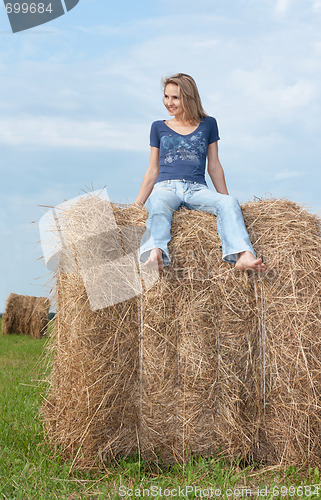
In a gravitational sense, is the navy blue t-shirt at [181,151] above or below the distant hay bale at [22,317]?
above

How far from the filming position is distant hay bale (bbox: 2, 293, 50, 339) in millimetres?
11570

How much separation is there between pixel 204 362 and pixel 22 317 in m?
9.14

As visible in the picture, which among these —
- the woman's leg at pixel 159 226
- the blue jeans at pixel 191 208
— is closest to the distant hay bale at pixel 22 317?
the blue jeans at pixel 191 208

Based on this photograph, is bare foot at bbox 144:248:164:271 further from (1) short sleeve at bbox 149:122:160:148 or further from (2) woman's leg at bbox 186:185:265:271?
(1) short sleeve at bbox 149:122:160:148

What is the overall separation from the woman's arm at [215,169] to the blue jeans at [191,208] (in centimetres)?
55

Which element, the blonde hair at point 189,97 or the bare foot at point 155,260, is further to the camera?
the blonde hair at point 189,97

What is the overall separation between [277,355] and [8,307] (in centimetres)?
931

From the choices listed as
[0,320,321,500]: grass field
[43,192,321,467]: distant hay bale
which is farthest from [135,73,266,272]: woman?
[0,320,321,500]: grass field

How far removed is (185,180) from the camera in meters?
3.98

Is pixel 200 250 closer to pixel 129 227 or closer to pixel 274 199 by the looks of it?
pixel 129 227

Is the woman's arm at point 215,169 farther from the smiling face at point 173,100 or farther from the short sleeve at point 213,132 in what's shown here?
the smiling face at point 173,100

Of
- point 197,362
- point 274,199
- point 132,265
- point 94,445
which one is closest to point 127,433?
point 94,445

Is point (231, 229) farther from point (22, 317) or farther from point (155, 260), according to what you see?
point (22, 317)

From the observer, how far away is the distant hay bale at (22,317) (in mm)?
11570
